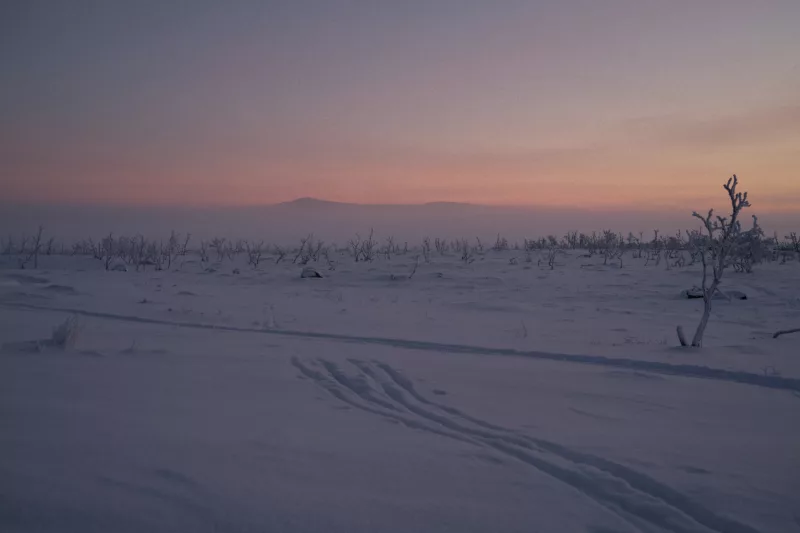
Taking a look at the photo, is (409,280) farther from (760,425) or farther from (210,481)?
(210,481)

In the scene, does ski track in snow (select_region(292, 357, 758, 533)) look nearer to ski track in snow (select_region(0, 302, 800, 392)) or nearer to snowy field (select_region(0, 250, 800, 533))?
snowy field (select_region(0, 250, 800, 533))

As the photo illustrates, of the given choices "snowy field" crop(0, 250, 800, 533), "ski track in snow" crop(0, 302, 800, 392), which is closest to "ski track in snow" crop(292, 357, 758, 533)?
"snowy field" crop(0, 250, 800, 533)

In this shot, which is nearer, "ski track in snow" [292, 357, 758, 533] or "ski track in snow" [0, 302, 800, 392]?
"ski track in snow" [292, 357, 758, 533]

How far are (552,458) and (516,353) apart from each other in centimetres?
277

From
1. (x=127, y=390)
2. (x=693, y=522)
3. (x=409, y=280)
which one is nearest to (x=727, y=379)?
(x=693, y=522)

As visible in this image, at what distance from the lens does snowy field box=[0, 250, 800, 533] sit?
2.03 m

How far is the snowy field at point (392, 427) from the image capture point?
6.67ft

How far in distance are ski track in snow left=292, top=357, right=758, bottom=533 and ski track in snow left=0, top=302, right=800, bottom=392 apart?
5.25 feet

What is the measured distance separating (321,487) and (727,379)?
145 inches

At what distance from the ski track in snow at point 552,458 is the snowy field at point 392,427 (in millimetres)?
12

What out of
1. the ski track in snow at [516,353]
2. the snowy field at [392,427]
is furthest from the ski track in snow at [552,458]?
the ski track in snow at [516,353]

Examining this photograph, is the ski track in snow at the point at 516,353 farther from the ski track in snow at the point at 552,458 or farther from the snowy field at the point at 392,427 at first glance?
the ski track in snow at the point at 552,458

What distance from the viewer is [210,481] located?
2182mm

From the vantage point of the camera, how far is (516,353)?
5.35m
